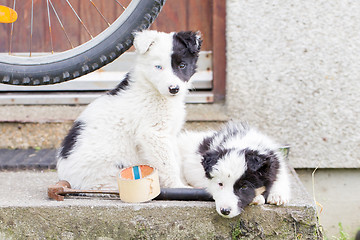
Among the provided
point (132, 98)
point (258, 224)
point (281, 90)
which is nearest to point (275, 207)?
point (258, 224)

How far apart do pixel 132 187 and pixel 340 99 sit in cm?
220

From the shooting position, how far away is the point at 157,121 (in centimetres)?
299

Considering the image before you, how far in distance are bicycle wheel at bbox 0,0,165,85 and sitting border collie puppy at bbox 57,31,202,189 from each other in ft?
0.29

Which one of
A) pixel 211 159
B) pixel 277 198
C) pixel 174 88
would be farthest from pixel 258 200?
pixel 174 88

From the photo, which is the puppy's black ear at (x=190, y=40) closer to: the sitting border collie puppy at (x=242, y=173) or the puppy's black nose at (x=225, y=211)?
the sitting border collie puppy at (x=242, y=173)

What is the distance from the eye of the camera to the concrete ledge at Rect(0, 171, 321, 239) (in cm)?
269

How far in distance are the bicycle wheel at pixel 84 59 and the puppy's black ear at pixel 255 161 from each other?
3.20 ft

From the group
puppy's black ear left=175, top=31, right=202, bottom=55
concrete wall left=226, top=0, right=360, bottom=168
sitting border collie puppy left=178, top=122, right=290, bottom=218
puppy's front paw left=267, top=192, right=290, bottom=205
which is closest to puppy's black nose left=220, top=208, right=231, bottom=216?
sitting border collie puppy left=178, top=122, right=290, bottom=218

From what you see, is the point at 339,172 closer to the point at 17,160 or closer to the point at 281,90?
the point at 281,90

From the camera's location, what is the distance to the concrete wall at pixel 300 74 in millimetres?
4020

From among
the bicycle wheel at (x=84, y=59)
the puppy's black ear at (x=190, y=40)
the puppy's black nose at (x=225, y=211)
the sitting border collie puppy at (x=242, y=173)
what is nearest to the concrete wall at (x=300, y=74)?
the sitting border collie puppy at (x=242, y=173)

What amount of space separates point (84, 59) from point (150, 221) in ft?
3.31

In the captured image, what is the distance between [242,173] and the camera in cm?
254

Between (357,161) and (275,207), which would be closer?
(275,207)
